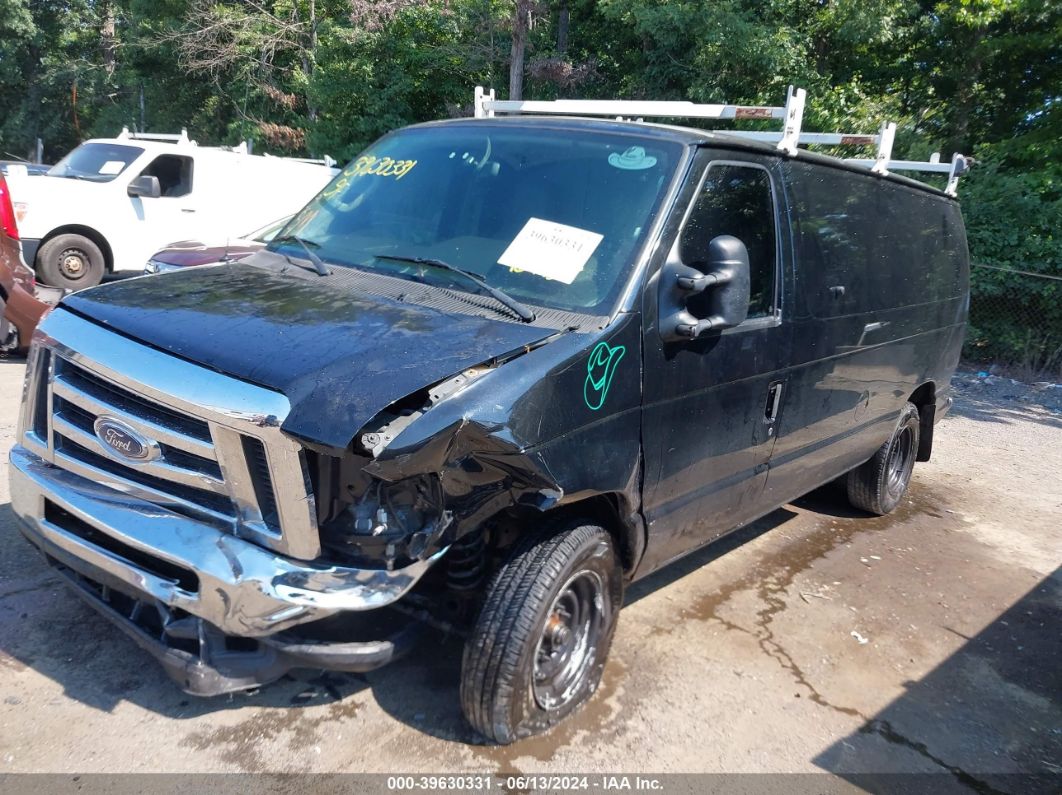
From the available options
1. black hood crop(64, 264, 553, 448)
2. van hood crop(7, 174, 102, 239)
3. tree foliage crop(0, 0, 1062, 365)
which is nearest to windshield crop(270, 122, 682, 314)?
black hood crop(64, 264, 553, 448)

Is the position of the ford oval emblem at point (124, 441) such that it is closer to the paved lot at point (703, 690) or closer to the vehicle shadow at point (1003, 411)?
the paved lot at point (703, 690)

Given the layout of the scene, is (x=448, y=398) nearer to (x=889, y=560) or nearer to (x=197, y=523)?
(x=197, y=523)

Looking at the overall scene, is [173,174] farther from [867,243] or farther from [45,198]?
[867,243]

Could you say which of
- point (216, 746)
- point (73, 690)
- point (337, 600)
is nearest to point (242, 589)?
point (337, 600)

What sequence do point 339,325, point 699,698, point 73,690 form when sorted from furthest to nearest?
point 699,698 < point 73,690 < point 339,325

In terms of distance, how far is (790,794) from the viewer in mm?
3117

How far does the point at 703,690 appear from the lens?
12.1 ft

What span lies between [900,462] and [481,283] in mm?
4068

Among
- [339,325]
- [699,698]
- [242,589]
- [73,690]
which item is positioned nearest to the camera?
[242,589]

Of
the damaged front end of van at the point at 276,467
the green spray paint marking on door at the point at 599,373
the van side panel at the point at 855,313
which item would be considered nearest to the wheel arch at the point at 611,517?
the damaged front end of van at the point at 276,467

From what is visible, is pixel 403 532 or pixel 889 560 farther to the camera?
pixel 889 560

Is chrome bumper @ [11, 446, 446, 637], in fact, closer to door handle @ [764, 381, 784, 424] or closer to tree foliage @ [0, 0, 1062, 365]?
door handle @ [764, 381, 784, 424]

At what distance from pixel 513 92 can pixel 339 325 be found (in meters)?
12.8

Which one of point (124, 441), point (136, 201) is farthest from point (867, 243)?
point (136, 201)
